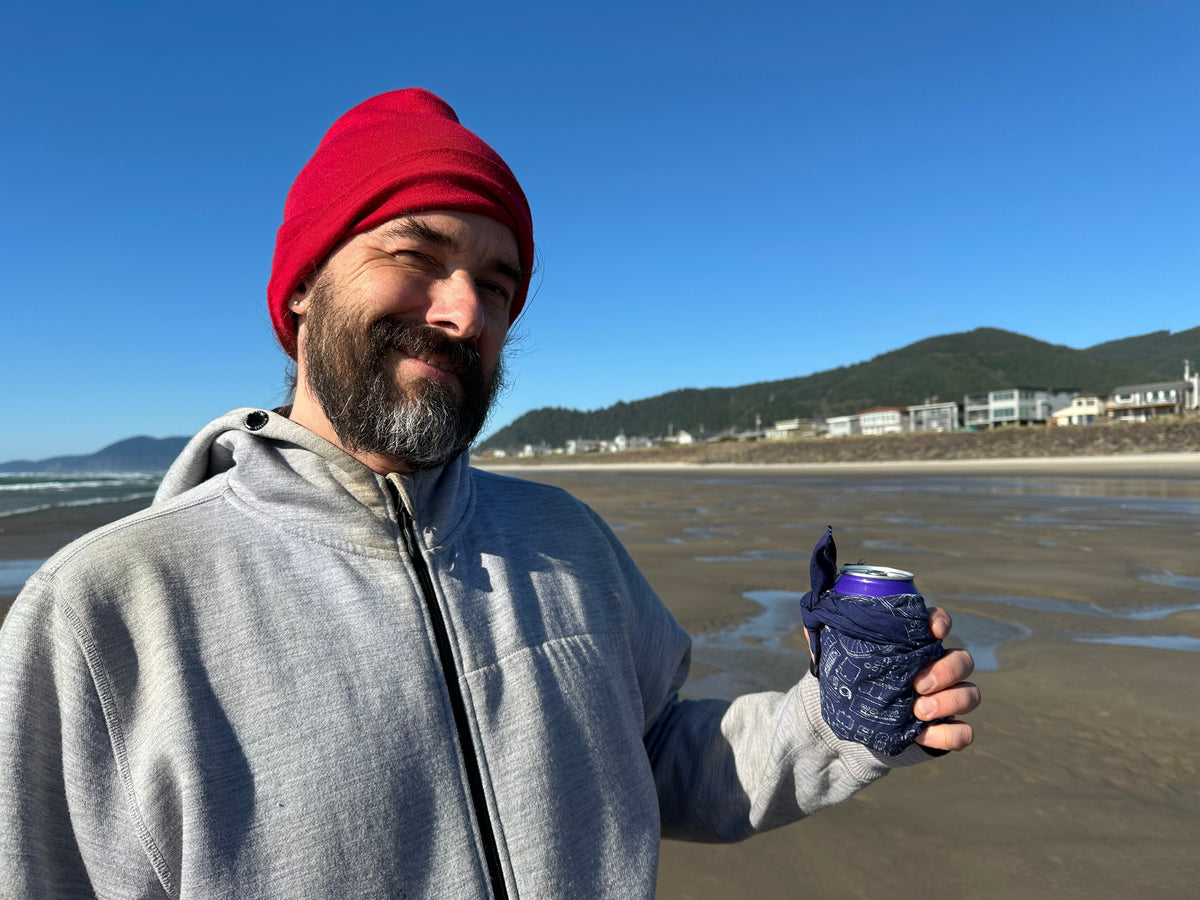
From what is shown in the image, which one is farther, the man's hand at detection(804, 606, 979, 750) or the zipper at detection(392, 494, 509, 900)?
the man's hand at detection(804, 606, 979, 750)

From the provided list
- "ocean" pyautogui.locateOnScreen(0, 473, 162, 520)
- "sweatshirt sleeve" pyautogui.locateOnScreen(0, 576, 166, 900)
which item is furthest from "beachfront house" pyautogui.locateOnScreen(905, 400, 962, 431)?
"sweatshirt sleeve" pyautogui.locateOnScreen(0, 576, 166, 900)

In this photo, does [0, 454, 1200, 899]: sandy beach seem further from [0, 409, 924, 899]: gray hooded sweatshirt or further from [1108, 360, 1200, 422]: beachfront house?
[1108, 360, 1200, 422]: beachfront house

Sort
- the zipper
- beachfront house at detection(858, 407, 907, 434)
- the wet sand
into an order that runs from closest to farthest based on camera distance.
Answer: the zipper, the wet sand, beachfront house at detection(858, 407, 907, 434)

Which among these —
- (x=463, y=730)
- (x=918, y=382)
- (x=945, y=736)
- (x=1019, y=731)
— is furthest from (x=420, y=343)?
(x=918, y=382)

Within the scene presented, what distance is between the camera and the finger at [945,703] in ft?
4.14

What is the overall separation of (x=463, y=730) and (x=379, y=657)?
0.20m

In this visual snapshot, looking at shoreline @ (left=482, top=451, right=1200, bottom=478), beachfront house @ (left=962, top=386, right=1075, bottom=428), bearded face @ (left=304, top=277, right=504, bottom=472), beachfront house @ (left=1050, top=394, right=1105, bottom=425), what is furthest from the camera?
beachfront house @ (left=962, top=386, right=1075, bottom=428)

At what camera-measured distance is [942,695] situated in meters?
1.28

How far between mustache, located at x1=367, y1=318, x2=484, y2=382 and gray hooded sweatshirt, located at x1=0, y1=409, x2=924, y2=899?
23 centimetres

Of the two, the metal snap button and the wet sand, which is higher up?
the metal snap button

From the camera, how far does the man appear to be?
3.25 feet

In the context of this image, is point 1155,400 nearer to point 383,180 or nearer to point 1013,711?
point 1013,711

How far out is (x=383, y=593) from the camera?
1235 mm

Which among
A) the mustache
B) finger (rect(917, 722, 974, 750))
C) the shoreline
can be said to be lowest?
the shoreline
